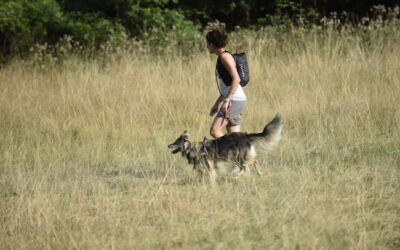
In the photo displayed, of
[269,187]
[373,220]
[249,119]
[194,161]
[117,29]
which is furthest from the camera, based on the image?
[117,29]

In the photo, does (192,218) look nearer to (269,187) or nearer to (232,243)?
(232,243)

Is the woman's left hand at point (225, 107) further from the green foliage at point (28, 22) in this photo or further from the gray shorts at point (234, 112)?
the green foliage at point (28, 22)

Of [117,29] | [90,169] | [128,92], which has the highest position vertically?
[117,29]

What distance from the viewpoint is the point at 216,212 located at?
446 cm

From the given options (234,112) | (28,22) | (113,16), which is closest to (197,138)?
(234,112)

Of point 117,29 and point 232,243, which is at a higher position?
point 117,29

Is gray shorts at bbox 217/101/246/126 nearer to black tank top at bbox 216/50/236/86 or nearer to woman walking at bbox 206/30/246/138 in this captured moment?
woman walking at bbox 206/30/246/138

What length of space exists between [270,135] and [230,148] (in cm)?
47

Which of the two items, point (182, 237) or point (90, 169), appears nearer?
point (182, 237)

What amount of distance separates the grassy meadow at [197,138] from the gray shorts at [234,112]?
69 centimetres

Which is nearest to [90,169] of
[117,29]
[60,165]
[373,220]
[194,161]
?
[60,165]

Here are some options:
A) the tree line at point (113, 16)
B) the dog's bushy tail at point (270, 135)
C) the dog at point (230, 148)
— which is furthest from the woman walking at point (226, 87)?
the tree line at point (113, 16)

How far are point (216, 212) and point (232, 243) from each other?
1.90 ft

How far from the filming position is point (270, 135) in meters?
Answer: 5.49
